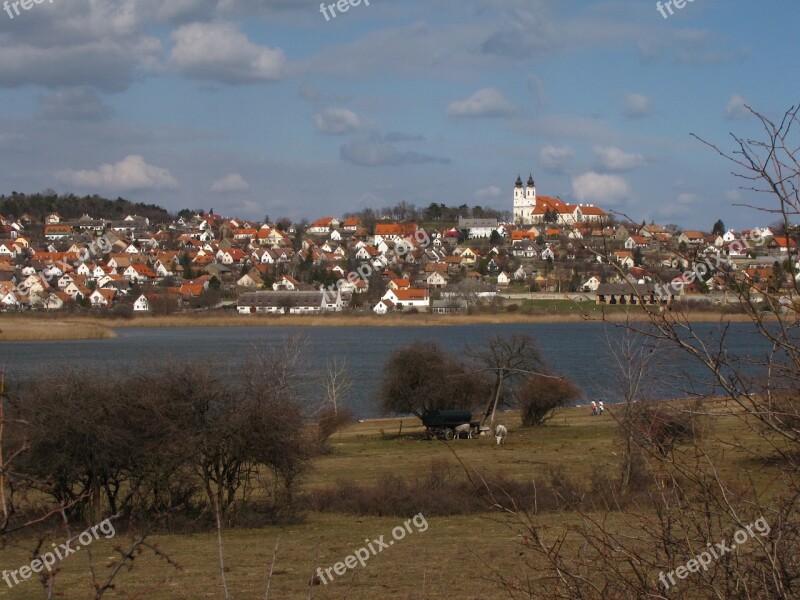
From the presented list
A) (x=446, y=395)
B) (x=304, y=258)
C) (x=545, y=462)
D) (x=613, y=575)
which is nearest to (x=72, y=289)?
(x=304, y=258)

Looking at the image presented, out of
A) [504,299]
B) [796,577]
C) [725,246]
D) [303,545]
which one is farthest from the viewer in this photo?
[504,299]

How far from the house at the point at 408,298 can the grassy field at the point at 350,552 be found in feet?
260

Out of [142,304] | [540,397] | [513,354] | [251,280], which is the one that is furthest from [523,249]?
[513,354]

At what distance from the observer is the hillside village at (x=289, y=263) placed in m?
97.8

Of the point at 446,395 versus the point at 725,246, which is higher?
the point at 725,246

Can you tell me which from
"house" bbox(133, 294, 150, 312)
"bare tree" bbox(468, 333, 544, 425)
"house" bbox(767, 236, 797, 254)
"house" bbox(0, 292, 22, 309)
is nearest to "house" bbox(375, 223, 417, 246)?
"house" bbox(133, 294, 150, 312)

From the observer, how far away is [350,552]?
1252 cm

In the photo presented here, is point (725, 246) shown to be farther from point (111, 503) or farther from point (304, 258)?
point (304, 258)

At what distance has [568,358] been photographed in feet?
176

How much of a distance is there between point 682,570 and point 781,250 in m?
1.44

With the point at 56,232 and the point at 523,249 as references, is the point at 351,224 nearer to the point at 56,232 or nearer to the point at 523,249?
the point at 56,232

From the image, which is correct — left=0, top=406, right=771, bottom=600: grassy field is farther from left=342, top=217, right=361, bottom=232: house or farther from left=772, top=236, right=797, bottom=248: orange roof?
left=342, top=217, right=361, bottom=232: house

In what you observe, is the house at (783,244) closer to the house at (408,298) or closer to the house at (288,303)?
the house at (288,303)

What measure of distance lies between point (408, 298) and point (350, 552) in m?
90.6
